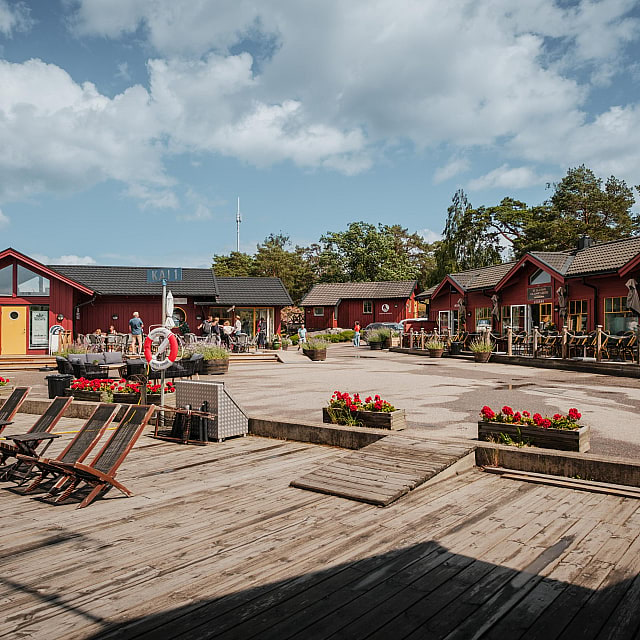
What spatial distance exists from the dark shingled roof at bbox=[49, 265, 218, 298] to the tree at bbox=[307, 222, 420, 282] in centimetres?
2976

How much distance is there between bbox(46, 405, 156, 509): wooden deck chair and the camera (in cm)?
528

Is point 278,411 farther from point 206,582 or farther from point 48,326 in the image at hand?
point 48,326

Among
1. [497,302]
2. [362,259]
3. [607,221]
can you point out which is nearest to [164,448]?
[497,302]

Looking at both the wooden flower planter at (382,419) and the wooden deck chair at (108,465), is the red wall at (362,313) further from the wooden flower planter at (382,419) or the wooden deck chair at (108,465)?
the wooden deck chair at (108,465)

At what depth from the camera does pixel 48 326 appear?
85.3ft

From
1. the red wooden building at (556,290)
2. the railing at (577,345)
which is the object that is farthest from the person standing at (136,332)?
the red wooden building at (556,290)

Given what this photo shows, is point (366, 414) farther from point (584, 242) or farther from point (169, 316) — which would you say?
point (584, 242)

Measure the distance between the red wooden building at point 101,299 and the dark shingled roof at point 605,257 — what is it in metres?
16.1

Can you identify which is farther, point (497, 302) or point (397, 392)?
point (497, 302)

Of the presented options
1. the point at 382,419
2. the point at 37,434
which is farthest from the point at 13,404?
the point at 382,419

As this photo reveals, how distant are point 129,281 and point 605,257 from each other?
919 inches

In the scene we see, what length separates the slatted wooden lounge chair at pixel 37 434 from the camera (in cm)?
604

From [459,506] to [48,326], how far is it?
24.8 m

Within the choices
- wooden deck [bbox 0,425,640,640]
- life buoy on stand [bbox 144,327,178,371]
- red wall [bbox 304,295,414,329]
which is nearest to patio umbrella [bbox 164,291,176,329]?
life buoy on stand [bbox 144,327,178,371]
